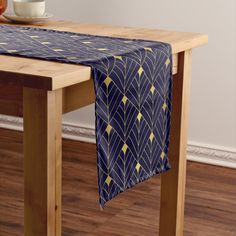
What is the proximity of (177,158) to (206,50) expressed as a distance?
1160 millimetres

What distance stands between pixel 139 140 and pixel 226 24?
58.2 inches

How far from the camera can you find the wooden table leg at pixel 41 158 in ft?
4.84

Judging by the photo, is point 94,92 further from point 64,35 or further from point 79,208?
point 79,208

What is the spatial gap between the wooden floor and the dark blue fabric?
0.67 m

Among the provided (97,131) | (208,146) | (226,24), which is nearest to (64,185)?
(208,146)

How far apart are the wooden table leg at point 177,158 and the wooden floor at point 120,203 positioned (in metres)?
0.31

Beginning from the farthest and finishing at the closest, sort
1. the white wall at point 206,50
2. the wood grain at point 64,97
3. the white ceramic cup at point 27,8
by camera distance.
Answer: the white wall at point 206,50 → the white ceramic cup at point 27,8 → the wood grain at point 64,97

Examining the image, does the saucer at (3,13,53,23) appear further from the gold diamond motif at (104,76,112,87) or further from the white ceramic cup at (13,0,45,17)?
the gold diamond motif at (104,76,112,87)

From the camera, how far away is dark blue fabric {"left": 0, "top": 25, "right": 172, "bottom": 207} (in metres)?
1.62

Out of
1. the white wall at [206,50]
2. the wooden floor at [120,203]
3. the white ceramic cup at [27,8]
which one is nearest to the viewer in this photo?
the white ceramic cup at [27,8]

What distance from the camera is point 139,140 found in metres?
1.80

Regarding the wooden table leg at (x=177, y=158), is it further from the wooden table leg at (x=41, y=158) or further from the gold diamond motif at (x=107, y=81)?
the wooden table leg at (x=41, y=158)

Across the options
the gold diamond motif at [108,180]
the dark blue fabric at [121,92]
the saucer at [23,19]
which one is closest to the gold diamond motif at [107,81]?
the dark blue fabric at [121,92]

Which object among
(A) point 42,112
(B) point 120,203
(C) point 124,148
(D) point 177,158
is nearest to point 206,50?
(B) point 120,203
